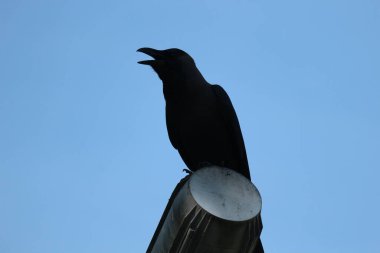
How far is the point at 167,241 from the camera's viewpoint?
2.25 meters

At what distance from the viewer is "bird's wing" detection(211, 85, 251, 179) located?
558 centimetres

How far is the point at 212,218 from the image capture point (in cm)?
210

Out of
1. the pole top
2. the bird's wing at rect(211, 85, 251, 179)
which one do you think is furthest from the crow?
the pole top

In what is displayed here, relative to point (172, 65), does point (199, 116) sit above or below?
below

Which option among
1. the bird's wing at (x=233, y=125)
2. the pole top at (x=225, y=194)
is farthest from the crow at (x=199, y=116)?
the pole top at (x=225, y=194)

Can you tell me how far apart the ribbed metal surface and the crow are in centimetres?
307

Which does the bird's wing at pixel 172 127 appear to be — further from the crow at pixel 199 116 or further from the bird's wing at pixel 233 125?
the bird's wing at pixel 233 125

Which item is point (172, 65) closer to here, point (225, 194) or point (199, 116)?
point (199, 116)

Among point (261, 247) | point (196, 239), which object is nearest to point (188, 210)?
point (196, 239)

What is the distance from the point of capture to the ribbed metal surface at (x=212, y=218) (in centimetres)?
209

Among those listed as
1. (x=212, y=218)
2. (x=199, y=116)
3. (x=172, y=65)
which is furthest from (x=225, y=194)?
(x=172, y=65)

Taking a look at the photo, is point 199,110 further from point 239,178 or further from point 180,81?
point 239,178

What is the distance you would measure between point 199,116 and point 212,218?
346 cm

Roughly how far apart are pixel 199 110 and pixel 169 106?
1.29 ft
